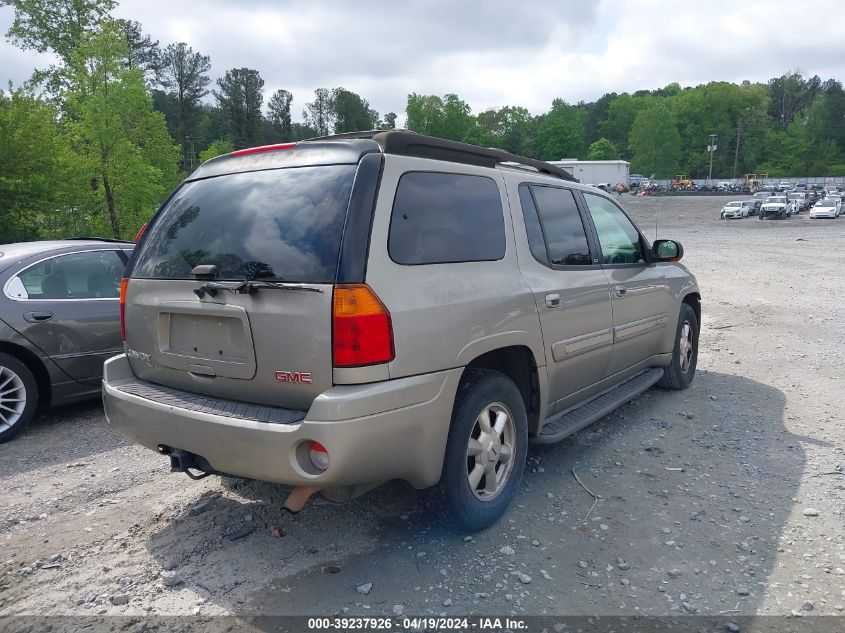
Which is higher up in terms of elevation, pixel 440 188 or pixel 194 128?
pixel 194 128

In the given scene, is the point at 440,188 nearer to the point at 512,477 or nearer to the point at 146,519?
the point at 512,477

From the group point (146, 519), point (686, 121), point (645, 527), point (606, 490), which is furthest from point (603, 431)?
point (686, 121)

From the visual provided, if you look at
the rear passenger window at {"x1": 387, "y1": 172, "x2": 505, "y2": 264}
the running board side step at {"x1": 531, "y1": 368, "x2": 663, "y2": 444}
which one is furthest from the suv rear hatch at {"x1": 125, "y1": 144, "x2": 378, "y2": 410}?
the running board side step at {"x1": 531, "y1": 368, "x2": 663, "y2": 444}

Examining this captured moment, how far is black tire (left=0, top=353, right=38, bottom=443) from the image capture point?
4.79 meters

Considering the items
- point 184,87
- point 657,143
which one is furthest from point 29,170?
point 657,143

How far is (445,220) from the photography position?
3.13 metres

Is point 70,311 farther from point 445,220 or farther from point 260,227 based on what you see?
point 445,220

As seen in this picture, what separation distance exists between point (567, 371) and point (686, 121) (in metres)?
139

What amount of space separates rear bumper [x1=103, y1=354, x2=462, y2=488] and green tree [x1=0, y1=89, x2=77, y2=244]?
12322 millimetres

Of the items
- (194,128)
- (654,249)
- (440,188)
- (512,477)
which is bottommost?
(512,477)

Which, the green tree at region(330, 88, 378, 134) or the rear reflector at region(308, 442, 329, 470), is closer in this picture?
the rear reflector at region(308, 442, 329, 470)

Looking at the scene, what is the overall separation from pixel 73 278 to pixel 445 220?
154 inches

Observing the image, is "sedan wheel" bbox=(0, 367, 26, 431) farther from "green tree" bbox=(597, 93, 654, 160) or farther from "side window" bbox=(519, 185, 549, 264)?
"green tree" bbox=(597, 93, 654, 160)

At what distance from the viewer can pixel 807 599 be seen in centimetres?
273
